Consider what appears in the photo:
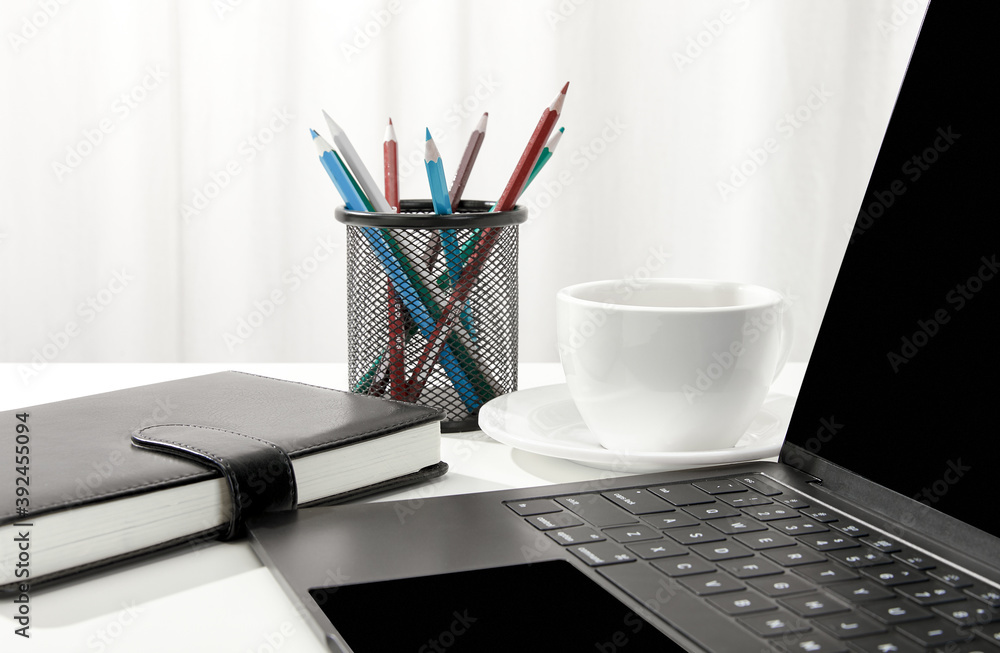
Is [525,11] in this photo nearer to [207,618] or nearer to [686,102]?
[686,102]

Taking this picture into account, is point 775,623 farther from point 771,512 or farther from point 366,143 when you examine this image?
point 366,143

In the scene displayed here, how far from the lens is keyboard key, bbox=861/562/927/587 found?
34 cm

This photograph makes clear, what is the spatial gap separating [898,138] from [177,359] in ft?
4.71

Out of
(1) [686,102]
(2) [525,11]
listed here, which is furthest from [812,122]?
(2) [525,11]

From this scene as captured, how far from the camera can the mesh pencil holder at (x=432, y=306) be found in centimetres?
63

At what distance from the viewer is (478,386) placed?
0.66 metres

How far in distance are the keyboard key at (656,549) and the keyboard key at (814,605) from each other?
0.05m
